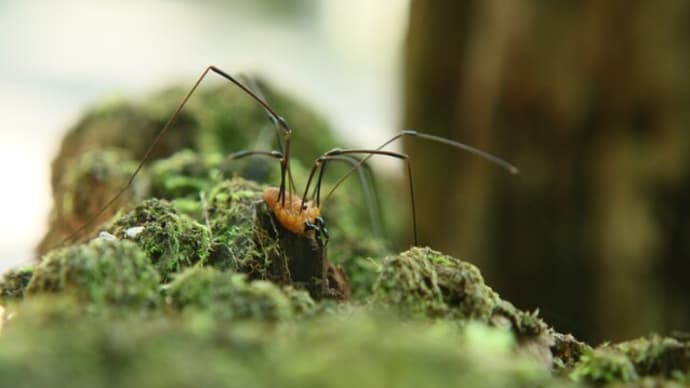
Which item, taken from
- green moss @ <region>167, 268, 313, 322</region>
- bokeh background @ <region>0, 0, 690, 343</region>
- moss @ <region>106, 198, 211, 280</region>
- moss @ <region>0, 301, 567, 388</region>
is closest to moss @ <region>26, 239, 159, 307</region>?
green moss @ <region>167, 268, 313, 322</region>

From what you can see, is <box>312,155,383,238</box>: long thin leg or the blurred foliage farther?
the blurred foliage

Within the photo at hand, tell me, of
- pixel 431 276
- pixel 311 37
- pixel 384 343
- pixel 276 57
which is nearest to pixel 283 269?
pixel 431 276

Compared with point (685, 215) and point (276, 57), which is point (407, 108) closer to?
point (685, 215)

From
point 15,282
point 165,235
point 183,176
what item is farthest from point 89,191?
point 165,235

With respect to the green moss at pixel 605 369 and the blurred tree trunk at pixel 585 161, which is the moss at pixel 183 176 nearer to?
the green moss at pixel 605 369

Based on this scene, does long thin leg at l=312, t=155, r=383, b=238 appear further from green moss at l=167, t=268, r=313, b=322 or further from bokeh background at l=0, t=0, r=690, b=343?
bokeh background at l=0, t=0, r=690, b=343
